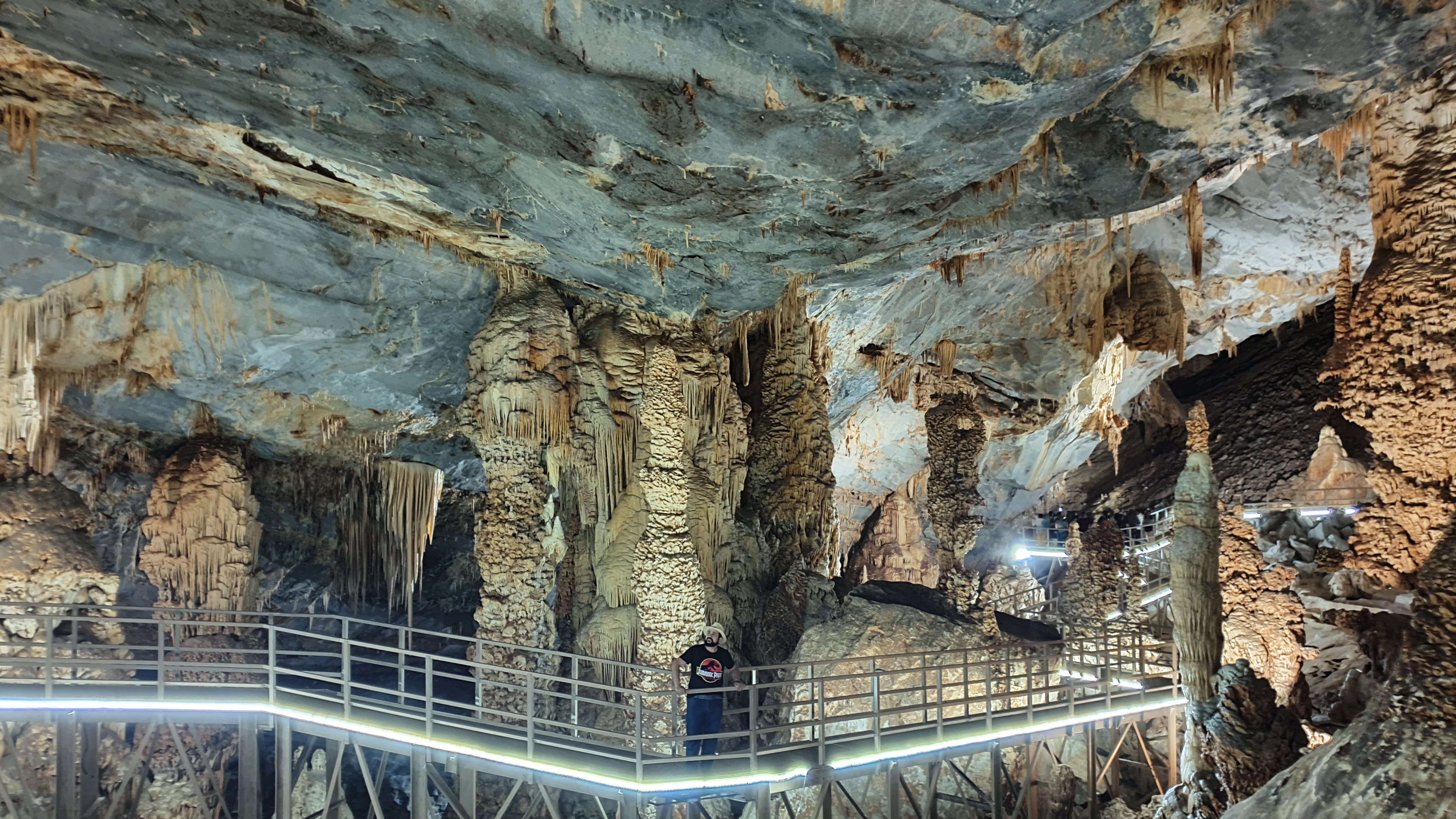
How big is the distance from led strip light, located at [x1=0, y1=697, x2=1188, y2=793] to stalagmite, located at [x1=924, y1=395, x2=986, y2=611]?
19.4 feet

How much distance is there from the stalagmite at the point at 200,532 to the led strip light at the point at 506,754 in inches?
111

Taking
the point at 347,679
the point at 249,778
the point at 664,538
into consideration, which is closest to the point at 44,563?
the point at 249,778

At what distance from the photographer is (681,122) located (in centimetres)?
754

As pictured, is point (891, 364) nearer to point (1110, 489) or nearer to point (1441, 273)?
point (1441, 273)

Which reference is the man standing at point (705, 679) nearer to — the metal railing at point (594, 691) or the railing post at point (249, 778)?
the metal railing at point (594, 691)

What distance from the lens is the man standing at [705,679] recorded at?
28.5 feet

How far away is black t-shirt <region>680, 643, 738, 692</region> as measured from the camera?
28.5 ft

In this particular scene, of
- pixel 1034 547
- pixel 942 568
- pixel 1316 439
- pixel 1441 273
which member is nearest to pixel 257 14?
pixel 1441 273

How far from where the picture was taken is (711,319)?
1291cm

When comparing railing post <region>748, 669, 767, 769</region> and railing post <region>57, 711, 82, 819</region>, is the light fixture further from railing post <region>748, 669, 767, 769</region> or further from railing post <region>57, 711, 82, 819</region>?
railing post <region>57, 711, 82, 819</region>

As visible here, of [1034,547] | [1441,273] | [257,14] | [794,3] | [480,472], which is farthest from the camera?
[1034,547]

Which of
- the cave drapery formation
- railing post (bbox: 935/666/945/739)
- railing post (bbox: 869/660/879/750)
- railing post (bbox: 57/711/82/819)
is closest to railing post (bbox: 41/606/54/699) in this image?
railing post (bbox: 57/711/82/819)

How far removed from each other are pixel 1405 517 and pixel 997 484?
1475cm

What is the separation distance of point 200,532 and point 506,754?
7154mm
